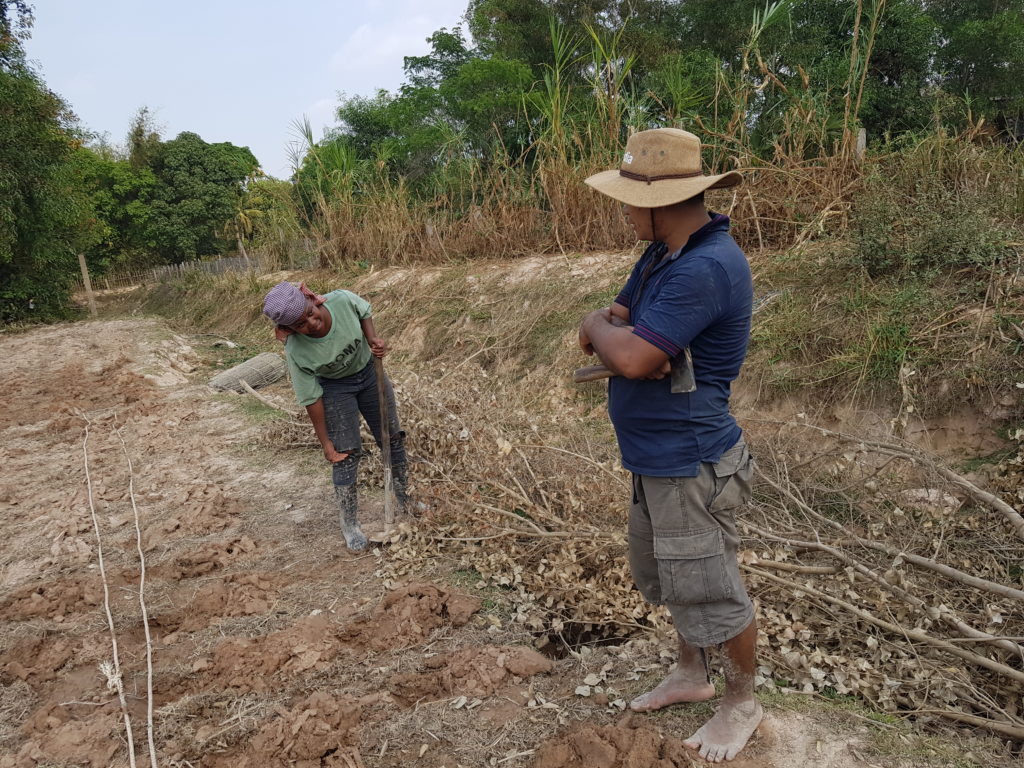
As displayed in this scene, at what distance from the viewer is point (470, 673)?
262 centimetres

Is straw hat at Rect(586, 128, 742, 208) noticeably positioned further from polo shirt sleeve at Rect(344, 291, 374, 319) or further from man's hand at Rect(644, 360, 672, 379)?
polo shirt sleeve at Rect(344, 291, 374, 319)

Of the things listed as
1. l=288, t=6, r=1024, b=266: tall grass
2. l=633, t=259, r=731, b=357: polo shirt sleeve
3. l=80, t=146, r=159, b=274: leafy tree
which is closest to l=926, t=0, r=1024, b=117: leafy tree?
l=288, t=6, r=1024, b=266: tall grass

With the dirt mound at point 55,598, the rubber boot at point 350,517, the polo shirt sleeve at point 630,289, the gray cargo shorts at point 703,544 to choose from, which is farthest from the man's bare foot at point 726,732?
the dirt mound at point 55,598

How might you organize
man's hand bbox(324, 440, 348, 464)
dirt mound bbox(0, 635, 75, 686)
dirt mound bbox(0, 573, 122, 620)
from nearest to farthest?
1. dirt mound bbox(0, 635, 75, 686)
2. dirt mound bbox(0, 573, 122, 620)
3. man's hand bbox(324, 440, 348, 464)

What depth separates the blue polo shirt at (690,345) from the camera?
162 centimetres

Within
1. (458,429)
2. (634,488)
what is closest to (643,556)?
(634,488)

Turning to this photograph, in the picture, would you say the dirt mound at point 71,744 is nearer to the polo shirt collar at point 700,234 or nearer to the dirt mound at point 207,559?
the dirt mound at point 207,559

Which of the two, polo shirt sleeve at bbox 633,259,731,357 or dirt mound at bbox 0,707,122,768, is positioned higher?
polo shirt sleeve at bbox 633,259,731,357

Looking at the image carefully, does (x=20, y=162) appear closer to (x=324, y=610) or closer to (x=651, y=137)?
(x=324, y=610)

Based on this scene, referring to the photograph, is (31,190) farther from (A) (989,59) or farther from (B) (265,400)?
(A) (989,59)

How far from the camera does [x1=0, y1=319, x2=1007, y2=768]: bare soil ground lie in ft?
7.23

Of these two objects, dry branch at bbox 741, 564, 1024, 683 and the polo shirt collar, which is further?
dry branch at bbox 741, 564, 1024, 683

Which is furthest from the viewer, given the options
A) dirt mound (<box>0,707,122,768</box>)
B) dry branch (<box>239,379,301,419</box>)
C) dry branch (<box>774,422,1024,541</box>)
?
dry branch (<box>239,379,301,419</box>)

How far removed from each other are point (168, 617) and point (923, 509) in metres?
3.67
